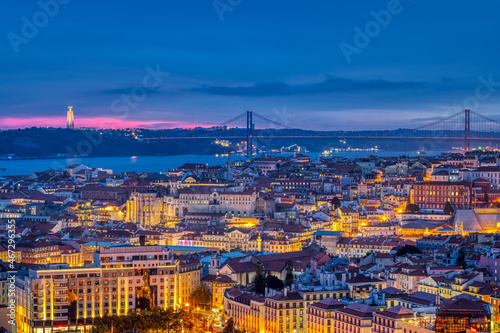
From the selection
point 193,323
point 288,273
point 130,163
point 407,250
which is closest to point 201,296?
point 193,323

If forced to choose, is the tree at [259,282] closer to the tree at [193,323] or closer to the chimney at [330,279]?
the chimney at [330,279]

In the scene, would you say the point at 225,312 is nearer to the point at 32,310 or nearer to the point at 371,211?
the point at 32,310

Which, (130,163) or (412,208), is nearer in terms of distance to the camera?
(412,208)

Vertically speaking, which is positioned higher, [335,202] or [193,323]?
[335,202]

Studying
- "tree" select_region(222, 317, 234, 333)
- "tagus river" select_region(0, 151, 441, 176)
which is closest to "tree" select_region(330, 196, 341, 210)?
"tree" select_region(222, 317, 234, 333)

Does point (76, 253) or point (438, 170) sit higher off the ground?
point (438, 170)

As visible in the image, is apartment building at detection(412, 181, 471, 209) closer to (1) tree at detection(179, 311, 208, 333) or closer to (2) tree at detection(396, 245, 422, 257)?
(2) tree at detection(396, 245, 422, 257)

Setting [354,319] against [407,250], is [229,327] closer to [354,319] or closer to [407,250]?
[354,319]

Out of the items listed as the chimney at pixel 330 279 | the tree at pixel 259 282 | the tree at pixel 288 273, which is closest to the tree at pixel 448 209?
the tree at pixel 288 273

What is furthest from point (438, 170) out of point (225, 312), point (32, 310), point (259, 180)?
point (32, 310)
